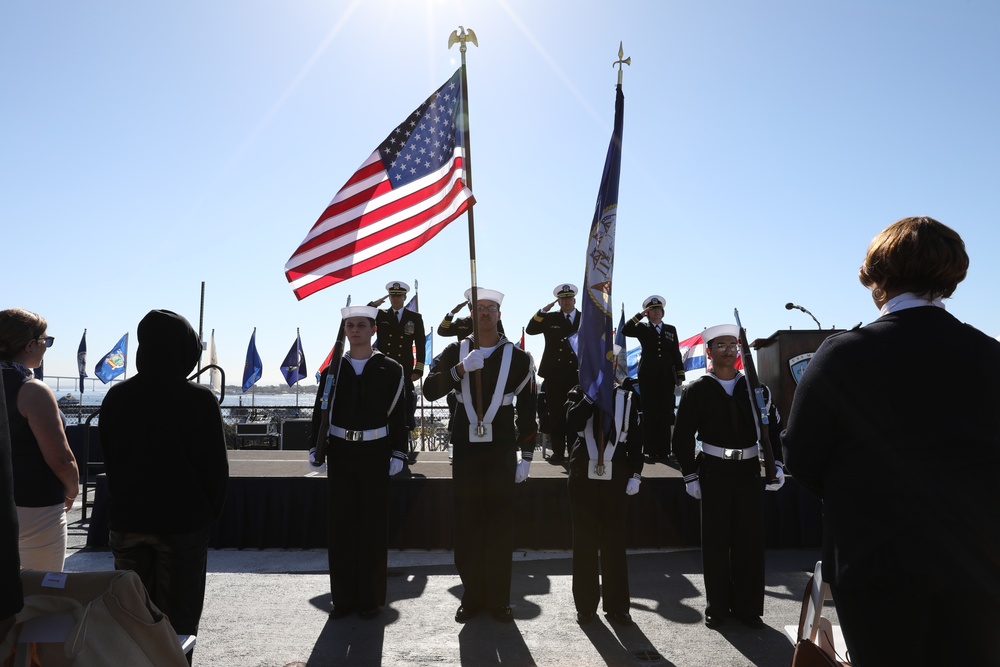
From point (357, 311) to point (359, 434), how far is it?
3.08 feet

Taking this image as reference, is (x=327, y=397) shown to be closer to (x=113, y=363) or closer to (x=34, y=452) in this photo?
(x=34, y=452)

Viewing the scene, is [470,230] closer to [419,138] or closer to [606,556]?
[419,138]

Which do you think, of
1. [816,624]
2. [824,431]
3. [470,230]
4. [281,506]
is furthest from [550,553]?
[824,431]

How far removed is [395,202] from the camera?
554 cm

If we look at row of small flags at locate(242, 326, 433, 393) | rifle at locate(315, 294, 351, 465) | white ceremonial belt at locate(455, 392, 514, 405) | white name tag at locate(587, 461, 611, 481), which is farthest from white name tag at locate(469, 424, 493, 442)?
row of small flags at locate(242, 326, 433, 393)

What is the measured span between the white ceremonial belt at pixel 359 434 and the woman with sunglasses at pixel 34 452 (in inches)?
70.9

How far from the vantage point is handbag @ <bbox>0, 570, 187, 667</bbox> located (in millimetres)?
1928

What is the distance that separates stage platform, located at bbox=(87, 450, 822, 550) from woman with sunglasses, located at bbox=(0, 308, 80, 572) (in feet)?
12.4

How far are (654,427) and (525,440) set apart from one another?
15.6 ft

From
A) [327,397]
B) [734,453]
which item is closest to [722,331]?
[734,453]

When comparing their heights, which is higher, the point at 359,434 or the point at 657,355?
the point at 657,355

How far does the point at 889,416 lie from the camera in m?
1.96

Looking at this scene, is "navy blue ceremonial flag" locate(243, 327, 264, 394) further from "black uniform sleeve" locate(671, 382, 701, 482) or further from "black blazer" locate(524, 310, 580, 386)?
"black uniform sleeve" locate(671, 382, 701, 482)

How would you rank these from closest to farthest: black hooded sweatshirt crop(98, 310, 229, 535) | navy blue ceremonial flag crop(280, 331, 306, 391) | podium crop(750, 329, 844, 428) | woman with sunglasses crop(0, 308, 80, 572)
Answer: black hooded sweatshirt crop(98, 310, 229, 535) → woman with sunglasses crop(0, 308, 80, 572) → podium crop(750, 329, 844, 428) → navy blue ceremonial flag crop(280, 331, 306, 391)
